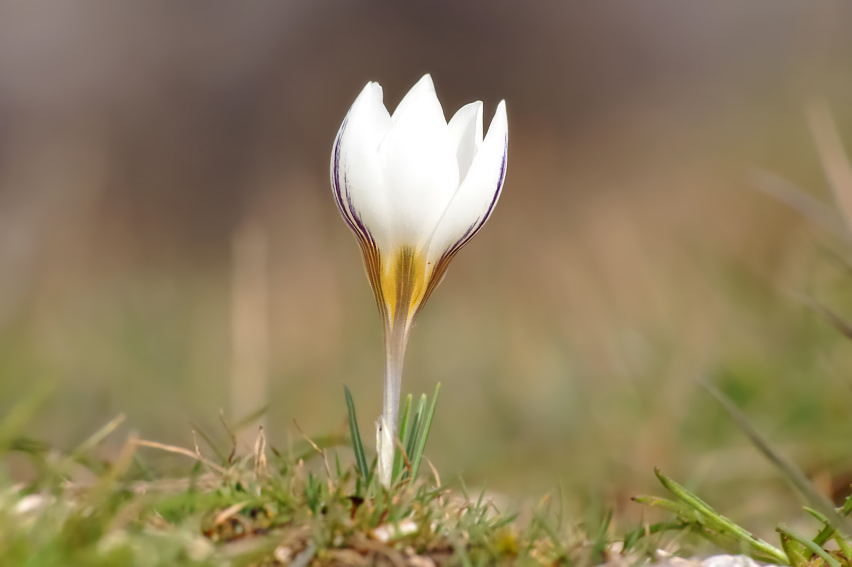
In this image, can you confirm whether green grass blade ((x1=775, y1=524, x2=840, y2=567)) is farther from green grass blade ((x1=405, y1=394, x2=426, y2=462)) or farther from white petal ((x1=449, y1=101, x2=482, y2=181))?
white petal ((x1=449, y1=101, x2=482, y2=181))

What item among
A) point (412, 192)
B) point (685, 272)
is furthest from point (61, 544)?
point (685, 272)

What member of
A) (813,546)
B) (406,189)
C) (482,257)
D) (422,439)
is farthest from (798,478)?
(482,257)

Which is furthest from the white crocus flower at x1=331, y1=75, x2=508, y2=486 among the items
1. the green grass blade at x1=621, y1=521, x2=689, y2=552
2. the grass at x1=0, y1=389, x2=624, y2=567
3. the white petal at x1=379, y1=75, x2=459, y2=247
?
the green grass blade at x1=621, y1=521, x2=689, y2=552

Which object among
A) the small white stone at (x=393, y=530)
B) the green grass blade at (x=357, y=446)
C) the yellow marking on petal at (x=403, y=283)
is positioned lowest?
the small white stone at (x=393, y=530)

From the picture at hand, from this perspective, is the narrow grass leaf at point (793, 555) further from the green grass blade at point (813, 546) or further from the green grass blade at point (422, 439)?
the green grass blade at point (422, 439)

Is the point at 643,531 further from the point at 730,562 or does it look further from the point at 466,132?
the point at 466,132

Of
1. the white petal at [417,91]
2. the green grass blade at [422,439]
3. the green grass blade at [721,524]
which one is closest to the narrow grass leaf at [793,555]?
the green grass blade at [721,524]

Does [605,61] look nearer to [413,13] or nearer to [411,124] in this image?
[413,13]
